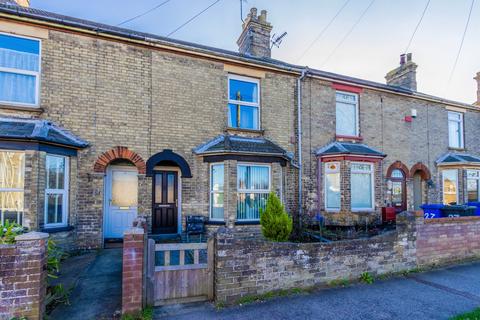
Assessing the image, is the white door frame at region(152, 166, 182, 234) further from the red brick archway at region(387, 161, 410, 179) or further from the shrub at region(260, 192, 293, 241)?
the red brick archway at region(387, 161, 410, 179)

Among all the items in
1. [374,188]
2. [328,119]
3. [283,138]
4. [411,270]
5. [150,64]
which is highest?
[150,64]

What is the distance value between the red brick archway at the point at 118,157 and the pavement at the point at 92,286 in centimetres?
229

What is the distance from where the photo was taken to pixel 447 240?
6.41 m

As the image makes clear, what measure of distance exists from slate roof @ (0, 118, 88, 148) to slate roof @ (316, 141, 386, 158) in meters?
7.93

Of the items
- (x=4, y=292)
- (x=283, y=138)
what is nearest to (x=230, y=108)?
(x=283, y=138)

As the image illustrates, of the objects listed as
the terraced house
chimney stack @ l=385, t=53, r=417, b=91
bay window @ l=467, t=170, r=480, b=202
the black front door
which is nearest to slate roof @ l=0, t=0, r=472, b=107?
the terraced house

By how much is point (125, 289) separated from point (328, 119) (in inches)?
361

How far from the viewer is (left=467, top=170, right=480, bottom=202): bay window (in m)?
12.9

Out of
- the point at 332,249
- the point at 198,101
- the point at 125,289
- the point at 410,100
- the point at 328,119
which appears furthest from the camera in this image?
the point at 410,100

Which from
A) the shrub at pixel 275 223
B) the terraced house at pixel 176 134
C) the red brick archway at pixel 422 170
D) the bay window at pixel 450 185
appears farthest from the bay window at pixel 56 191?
the bay window at pixel 450 185

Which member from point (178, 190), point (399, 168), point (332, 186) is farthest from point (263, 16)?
point (399, 168)

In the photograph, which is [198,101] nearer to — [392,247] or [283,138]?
[283,138]

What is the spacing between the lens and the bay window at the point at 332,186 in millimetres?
10031

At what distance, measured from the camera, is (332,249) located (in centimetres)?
507
